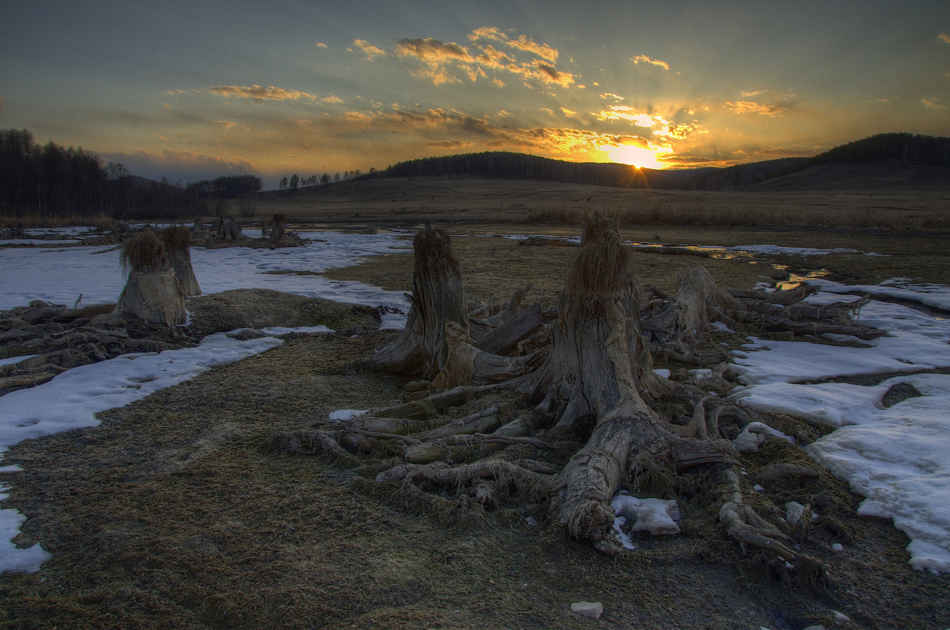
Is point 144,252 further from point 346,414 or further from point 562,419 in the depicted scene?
point 562,419

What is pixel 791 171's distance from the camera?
112 m

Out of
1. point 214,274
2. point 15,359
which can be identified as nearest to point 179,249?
point 15,359

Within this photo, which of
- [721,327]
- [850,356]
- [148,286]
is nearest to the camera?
[850,356]

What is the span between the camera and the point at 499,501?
3.50m

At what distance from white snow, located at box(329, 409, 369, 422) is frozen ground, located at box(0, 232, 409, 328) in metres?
4.50

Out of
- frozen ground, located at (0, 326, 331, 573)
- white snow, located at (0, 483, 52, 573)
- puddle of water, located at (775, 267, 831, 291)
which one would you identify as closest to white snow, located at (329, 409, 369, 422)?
frozen ground, located at (0, 326, 331, 573)

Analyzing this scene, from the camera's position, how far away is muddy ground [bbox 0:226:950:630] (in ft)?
8.11

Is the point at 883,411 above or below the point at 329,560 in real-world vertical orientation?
above

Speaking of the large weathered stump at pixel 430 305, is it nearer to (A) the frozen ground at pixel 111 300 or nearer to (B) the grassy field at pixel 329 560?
(B) the grassy field at pixel 329 560

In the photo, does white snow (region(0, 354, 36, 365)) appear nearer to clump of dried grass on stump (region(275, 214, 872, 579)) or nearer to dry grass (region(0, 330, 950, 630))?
dry grass (region(0, 330, 950, 630))

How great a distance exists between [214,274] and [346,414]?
12481 mm

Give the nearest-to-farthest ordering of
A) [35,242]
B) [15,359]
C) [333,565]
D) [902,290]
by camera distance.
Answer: [333,565] → [15,359] → [902,290] → [35,242]

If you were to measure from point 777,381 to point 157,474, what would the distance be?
670 cm

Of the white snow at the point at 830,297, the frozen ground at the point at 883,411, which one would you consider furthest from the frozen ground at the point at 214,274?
the white snow at the point at 830,297
